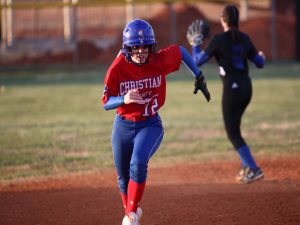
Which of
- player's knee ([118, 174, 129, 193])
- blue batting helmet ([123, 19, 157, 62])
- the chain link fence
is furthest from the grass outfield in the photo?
the chain link fence

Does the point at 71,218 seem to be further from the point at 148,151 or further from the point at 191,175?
the point at 191,175

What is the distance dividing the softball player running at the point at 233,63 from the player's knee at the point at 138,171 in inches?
107

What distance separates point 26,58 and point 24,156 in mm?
17628

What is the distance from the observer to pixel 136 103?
664 cm

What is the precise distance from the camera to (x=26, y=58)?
2850 cm

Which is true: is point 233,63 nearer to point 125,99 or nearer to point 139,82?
point 139,82

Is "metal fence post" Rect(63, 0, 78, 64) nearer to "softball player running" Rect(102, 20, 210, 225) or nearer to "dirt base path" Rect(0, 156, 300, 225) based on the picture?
"dirt base path" Rect(0, 156, 300, 225)

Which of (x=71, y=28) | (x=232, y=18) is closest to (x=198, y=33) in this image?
(x=232, y=18)

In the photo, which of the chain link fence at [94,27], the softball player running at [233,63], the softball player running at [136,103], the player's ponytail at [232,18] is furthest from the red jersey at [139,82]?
the chain link fence at [94,27]

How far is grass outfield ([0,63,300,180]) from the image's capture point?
37.2 ft

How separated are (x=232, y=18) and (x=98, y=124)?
6.34 meters

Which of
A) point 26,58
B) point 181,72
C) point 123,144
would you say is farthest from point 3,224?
point 26,58

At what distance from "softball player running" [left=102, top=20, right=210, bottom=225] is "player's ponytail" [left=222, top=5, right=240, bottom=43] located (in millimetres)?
2175

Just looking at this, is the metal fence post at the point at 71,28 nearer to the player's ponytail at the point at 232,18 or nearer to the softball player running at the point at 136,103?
the player's ponytail at the point at 232,18
